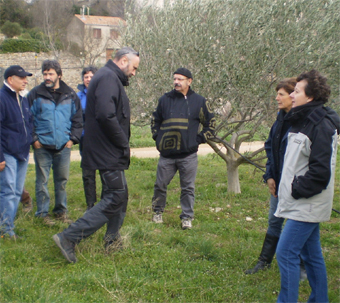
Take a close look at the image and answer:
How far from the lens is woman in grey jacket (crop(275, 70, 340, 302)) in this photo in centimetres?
285

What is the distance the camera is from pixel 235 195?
7.22 m

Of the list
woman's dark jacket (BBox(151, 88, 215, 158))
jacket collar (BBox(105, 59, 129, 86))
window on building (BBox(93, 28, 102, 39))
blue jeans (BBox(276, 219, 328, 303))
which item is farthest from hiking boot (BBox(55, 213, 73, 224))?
window on building (BBox(93, 28, 102, 39))

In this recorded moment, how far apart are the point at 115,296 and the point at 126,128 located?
1792 millimetres

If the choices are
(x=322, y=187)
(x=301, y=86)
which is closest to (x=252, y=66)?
(x=301, y=86)

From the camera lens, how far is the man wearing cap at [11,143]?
14.5 ft

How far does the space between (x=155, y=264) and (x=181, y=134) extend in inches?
77.3

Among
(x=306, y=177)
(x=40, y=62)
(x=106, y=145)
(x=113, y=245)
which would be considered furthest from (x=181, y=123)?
(x=40, y=62)

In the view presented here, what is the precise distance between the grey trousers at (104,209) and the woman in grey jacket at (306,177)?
175 cm

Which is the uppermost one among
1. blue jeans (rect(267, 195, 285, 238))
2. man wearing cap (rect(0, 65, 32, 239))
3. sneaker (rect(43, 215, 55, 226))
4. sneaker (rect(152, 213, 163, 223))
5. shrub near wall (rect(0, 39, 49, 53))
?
shrub near wall (rect(0, 39, 49, 53))

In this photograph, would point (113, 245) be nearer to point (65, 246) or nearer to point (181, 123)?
point (65, 246)

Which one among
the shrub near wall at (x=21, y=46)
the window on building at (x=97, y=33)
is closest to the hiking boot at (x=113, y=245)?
the shrub near wall at (x=21, y=46)

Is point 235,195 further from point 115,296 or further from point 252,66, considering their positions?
point 115,296

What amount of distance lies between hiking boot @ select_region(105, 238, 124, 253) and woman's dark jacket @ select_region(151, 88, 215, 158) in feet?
5.22

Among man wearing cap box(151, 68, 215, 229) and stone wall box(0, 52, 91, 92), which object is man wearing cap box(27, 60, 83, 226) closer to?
man wearing cap box(151, 68, 215, 229)
